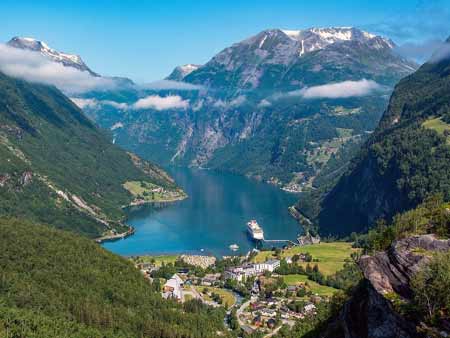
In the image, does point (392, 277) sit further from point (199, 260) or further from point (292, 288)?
point (199, 260)

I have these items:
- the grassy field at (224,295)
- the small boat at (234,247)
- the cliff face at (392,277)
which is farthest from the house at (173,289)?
the cliff face at (392,277)

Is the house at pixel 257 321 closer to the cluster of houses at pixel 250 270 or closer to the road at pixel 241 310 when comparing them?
the road at pixel 241 310

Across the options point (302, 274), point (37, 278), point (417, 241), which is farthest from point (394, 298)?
point (302, 274)

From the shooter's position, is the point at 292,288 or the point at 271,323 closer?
the point at 271,323

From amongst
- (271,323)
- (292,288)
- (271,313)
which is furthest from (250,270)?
(271,323)

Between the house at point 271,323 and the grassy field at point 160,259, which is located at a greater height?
the house at point 271,323

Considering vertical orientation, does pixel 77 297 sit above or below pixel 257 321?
above

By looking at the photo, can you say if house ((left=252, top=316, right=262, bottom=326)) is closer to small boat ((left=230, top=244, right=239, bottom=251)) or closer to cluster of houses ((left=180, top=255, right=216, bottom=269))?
cluster of houses ((left=180, top=255, right=216, bottom=269))
